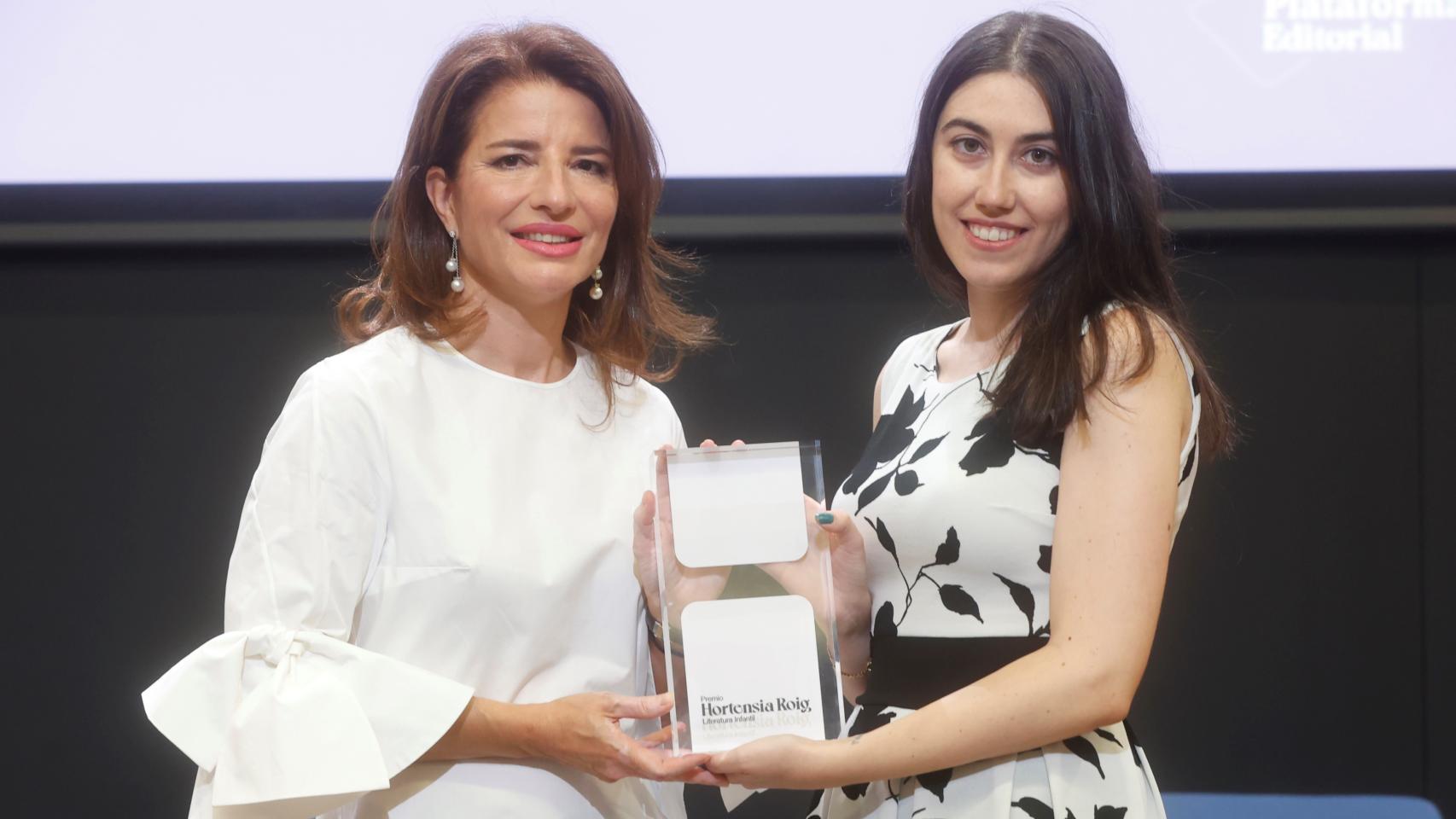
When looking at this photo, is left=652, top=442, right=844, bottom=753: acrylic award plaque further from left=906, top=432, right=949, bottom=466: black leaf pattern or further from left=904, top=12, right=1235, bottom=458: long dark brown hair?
left=904, top=12, right=1235, bottom=458: long dark brown hair

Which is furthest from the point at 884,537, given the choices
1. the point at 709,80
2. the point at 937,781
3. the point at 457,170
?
the point at 709,80

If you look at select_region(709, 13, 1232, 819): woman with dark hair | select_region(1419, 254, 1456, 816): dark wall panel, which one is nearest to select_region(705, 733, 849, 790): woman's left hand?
select_region(709, 13, 1232, 819): woman with dark hair

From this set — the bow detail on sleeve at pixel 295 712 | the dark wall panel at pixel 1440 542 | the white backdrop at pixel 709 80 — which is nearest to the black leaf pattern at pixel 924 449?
the bow detail on sleeve at pixel 295 712

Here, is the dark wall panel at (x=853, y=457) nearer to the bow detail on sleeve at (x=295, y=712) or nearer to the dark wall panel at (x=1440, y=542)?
the dark wall panel at (x=1440, y=542)

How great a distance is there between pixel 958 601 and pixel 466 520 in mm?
582

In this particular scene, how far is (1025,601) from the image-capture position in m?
1.48

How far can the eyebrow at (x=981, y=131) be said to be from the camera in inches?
61.3

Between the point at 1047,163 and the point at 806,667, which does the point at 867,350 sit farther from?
the point at 806,667

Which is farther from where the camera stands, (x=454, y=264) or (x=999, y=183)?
(x=454, y=264)

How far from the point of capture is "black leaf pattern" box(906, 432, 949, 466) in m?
1.60

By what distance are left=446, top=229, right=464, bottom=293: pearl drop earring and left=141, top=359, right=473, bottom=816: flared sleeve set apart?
0.70 feet

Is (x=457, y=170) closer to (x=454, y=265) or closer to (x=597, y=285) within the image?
(x=454, y=265)

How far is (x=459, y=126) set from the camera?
5.46 ft

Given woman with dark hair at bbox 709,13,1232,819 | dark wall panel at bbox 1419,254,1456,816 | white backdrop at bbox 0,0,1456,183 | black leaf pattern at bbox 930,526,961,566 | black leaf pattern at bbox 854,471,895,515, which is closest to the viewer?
woman with dark hair at bbox 709,13,1232,819
